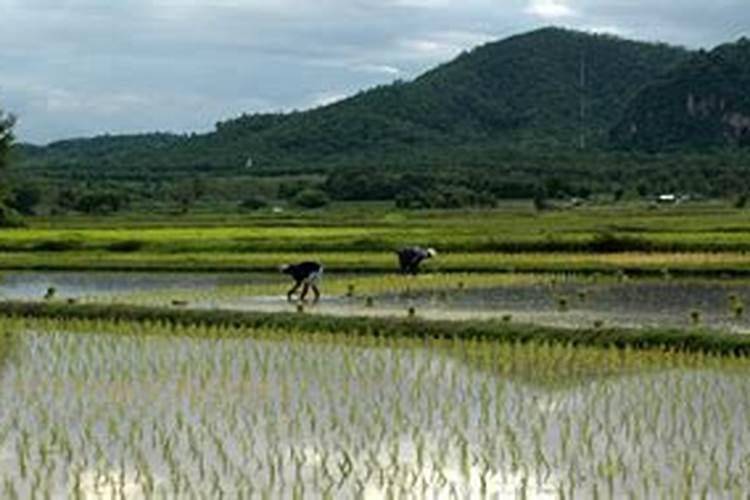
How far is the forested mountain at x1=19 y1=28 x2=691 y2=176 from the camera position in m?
107

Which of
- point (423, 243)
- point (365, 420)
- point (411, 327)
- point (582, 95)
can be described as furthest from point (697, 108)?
point (365, 420)

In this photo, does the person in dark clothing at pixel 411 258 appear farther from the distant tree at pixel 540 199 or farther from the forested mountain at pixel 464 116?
the forested mountain at pixel 464 116

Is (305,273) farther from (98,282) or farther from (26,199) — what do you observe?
(26,199)

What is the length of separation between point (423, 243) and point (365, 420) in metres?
19.7

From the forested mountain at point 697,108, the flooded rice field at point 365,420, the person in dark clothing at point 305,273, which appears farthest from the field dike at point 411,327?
the forested mountain at point 697,108

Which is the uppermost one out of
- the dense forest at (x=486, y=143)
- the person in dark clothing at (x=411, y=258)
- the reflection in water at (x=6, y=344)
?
the dense forest at (x=486, y=143)

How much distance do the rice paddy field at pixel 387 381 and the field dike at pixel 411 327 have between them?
1.2 inches

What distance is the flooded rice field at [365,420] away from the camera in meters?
8.36

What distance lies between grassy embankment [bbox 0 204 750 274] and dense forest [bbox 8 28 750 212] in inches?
718

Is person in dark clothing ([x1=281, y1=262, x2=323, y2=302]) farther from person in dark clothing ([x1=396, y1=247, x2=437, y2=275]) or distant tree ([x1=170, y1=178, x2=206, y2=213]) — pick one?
Answer: distant tree ([x1=170, y1=178, x2=206, y2=213])

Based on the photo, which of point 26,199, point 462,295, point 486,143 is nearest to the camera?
point 462,295

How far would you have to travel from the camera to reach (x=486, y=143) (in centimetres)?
11312

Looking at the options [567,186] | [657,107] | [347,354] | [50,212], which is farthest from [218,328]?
[657,107]

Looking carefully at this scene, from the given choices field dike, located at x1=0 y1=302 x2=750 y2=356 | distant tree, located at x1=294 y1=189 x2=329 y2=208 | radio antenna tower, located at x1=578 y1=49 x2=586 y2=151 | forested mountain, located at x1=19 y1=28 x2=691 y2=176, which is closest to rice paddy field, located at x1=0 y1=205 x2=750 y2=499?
field dike, located at x1=0 y1=302 x2=750 y2=356
